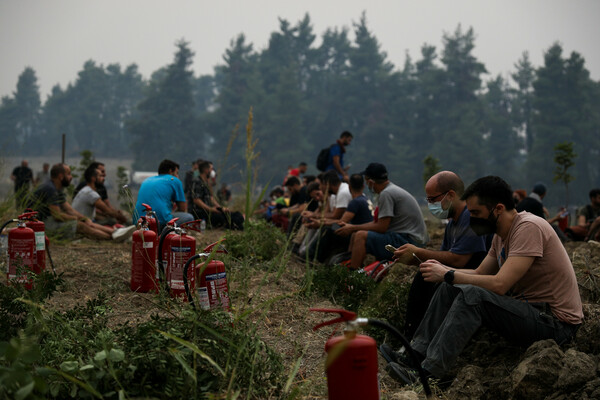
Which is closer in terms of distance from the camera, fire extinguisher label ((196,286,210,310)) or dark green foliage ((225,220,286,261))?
fire extinguisher label ((196,286,210,310))

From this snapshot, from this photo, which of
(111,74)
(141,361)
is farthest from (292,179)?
(111,74)

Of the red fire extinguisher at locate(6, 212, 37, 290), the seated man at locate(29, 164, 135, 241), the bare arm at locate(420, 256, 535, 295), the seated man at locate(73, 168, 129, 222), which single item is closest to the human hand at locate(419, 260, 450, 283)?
the bare arm at locate(420, 256, 535, 295)

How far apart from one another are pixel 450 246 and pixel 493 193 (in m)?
1.28

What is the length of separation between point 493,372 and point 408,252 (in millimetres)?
1129

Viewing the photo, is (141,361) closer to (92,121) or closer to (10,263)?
(10,263)

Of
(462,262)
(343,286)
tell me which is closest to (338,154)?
(343,286)

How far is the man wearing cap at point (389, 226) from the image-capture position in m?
7.09

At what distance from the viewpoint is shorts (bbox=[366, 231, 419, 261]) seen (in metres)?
7.07

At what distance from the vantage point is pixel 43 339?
3814 millimetres

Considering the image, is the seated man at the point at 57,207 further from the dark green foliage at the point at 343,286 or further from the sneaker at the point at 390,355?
the sneaker at the point at 390,355

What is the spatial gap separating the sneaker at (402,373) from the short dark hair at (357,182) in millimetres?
4405

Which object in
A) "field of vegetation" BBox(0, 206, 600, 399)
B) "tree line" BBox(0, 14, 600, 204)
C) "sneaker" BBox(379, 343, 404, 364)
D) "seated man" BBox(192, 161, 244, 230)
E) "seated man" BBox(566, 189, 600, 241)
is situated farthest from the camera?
"tree line" BBox(0, 14, 600, 204)

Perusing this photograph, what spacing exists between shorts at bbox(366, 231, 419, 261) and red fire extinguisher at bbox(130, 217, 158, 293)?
2.52 meters

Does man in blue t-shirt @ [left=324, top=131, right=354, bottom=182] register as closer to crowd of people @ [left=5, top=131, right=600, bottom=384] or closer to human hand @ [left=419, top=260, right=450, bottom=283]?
crowd of people @ [left=5, top=131, right=600, bottom=384]
